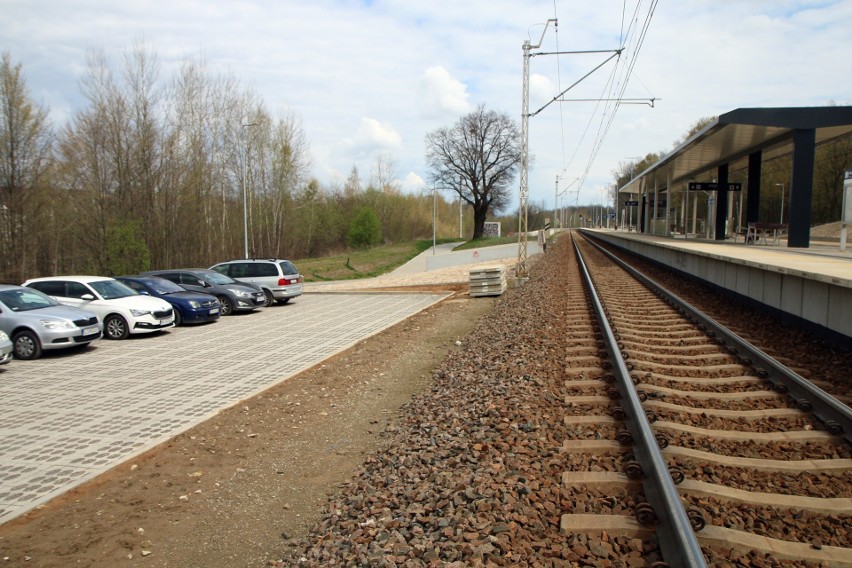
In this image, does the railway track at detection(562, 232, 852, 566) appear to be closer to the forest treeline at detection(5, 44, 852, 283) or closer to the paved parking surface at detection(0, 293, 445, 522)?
the paved parking surface at detection(0, 293, 445, 522)

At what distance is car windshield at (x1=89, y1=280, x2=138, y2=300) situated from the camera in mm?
16203

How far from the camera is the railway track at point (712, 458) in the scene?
137 inches

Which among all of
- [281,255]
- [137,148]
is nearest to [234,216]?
[281,255]

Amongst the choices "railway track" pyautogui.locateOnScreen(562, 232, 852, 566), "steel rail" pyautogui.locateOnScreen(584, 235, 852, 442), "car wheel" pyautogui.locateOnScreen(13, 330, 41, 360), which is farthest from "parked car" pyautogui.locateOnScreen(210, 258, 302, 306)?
"railway track" pyautogui.locateOnScreen(562, 232, 852, 566)

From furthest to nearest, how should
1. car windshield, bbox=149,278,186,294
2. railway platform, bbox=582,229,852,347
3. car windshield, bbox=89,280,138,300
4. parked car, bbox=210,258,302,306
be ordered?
parked car, bbox=210,258,302,306 → car windshield, bbox=149,278,186,294 → car windshield, bbox=89,280,138,300 → railway platform, bbox=582,229,852,347

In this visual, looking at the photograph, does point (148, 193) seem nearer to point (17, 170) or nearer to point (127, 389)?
point (17, 170)

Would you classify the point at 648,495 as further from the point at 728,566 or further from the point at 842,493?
the point at 842,493

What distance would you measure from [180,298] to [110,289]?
2.10 metres

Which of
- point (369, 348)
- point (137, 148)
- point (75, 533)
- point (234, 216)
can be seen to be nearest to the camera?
point (75, 533)

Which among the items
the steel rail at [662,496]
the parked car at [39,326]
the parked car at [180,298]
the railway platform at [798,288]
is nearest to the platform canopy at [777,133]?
the railway platform at [798,288]

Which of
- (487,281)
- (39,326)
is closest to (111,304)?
(39,326)

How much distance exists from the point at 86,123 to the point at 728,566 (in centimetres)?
3813

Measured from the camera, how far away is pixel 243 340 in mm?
14984

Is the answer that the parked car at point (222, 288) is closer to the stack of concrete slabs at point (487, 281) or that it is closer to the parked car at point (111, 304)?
the parked car at point (111, 304)
